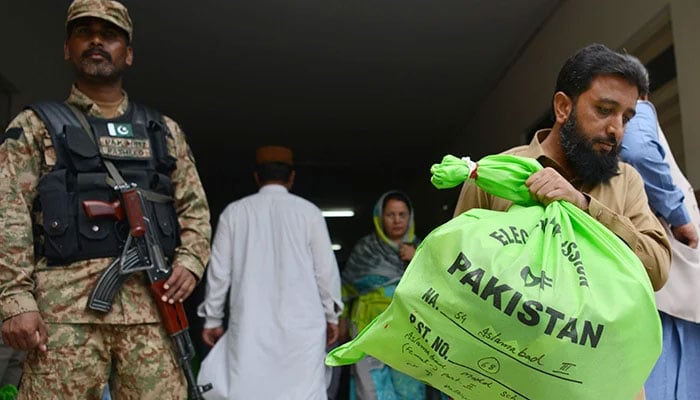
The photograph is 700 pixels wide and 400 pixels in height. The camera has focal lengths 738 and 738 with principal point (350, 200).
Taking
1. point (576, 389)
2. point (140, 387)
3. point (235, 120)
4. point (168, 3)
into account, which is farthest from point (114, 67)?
point (235, 120)

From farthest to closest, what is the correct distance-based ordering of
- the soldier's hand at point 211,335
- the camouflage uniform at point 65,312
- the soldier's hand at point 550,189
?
the soldier's hand at point 211,335
the camouflage uniform at point 65,312
the soldier's hand at point 550,189

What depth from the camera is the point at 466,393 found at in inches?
54.0

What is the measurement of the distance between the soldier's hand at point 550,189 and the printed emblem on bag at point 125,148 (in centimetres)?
137

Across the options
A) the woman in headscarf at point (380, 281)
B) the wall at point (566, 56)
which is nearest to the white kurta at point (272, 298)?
the woman in headscarf at point (380, 281)

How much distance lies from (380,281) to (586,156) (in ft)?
8.81

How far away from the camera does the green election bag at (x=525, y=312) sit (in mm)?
1212

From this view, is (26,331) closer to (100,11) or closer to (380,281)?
(100,11)

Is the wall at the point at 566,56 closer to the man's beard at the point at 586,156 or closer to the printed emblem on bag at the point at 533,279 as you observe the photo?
the man's beard at the point at 586,156

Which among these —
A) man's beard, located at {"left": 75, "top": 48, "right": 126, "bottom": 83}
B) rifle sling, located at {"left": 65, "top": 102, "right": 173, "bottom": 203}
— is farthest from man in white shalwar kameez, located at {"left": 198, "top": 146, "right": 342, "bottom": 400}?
man's beard, located at {"left": 75, "top": 48, "right": 126, "bottom": 83}

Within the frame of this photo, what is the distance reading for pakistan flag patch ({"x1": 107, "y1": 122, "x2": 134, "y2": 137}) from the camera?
2322mm

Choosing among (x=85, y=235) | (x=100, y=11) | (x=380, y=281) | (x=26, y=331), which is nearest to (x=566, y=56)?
(x=380, y=281)

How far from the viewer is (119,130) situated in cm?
234

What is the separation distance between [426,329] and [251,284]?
228cm

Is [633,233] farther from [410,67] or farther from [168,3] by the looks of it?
[410,67]
